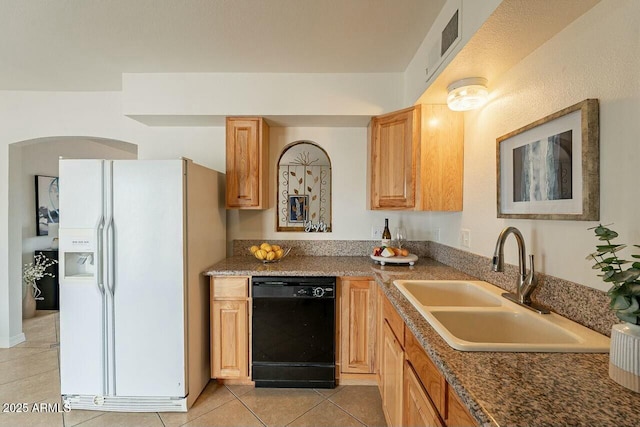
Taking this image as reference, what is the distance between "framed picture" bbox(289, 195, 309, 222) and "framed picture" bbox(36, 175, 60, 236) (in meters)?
3.46

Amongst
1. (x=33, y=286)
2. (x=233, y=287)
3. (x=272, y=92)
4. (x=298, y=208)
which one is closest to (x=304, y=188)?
(x=298, y=208)

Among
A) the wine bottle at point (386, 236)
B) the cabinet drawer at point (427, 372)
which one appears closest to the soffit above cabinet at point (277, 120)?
the wine bottle at point (386, 236)

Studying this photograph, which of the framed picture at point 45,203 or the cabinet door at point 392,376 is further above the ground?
the framed picture at point 45,203

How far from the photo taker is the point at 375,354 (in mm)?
2084

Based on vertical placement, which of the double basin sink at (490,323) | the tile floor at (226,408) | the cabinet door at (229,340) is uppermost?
the double basin sink at (490,323)

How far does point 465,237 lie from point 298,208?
1490 millimetres

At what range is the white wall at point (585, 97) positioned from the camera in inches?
34.2

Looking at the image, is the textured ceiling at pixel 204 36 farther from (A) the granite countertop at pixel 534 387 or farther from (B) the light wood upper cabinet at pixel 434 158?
(A) the granite countertop at pixel 534 387

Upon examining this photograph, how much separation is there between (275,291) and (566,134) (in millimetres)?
1862

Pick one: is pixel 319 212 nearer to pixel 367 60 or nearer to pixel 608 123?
pixel 367 60

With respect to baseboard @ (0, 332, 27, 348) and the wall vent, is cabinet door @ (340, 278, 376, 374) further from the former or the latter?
baseboard @ (0, 332, 27, 348)

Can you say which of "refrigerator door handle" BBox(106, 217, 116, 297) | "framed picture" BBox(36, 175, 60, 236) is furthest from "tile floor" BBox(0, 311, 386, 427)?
"framed picture" BBox(36, 175, 60, 236)

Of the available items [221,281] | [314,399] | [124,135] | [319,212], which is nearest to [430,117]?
[319,212]

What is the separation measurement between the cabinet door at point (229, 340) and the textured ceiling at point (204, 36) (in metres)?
1.91
